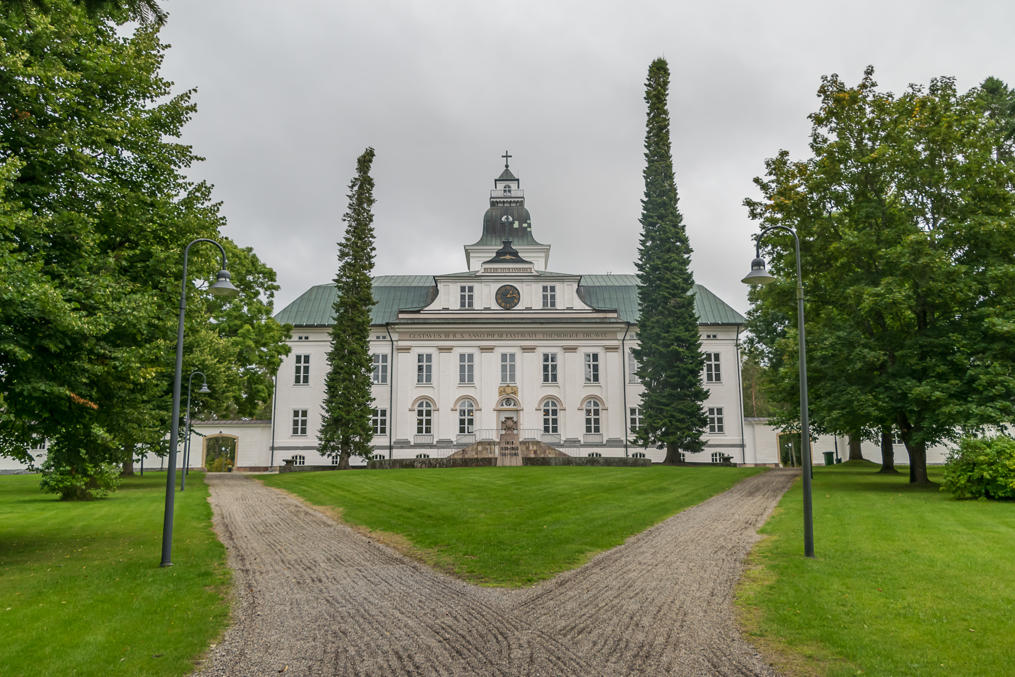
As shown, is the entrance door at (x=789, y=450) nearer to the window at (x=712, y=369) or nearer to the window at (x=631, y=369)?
the window at (x=712, y=369)

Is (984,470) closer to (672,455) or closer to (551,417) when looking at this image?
(672,455)

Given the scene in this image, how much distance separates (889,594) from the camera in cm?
921

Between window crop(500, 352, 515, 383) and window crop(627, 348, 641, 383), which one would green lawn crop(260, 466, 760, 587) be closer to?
window crop(500, 352, 515, 383)

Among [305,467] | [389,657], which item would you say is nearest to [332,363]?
[305,467]

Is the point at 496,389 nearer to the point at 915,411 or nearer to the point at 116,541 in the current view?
the point at 915,411

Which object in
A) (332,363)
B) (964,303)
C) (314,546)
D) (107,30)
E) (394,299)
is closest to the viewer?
(314,546)

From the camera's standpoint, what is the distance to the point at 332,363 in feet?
129

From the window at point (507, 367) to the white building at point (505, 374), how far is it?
0.06 metres

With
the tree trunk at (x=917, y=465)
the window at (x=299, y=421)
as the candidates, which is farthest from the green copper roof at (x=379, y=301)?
the tree trunk at (x=917, y=465)

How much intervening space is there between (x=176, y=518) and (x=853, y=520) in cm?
1592

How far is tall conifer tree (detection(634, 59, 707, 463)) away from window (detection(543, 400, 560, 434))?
587 cm

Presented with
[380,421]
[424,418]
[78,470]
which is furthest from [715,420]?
[78,470]

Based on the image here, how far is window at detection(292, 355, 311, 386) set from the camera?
44969 mm

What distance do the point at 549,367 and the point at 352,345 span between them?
1211cm
